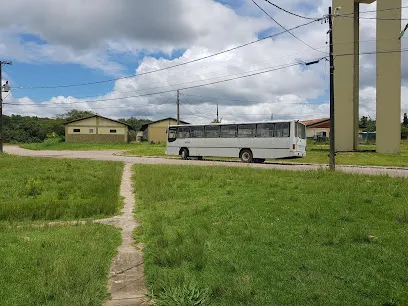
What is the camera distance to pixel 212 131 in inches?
1172

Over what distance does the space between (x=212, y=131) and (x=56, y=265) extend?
24885 mm

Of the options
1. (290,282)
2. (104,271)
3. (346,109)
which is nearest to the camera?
(290,282)

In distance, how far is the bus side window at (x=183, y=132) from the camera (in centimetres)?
3166

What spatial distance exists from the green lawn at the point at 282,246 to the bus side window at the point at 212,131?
18.0 m

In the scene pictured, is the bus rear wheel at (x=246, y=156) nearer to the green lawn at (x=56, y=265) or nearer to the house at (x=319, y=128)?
the green lawn at (x=56, y=265)

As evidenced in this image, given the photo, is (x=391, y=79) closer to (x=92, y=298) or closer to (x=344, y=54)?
(x=344, y=54)

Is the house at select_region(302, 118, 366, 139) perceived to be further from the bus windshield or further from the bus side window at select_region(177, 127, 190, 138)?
the bus windshield

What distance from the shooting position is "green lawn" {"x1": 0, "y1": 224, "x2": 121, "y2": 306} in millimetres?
4359

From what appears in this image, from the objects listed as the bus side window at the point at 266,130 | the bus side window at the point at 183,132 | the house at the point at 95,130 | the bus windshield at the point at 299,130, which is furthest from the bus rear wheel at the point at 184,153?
the house at the point at 95,130

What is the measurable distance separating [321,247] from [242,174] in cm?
1047

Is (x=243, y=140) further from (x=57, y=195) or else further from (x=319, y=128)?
(x=319, y=128)

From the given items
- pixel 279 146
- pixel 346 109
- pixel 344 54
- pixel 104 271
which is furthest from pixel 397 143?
pixel 104 271

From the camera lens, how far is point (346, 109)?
1378 inches

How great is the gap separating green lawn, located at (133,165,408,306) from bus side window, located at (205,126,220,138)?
1796cm
